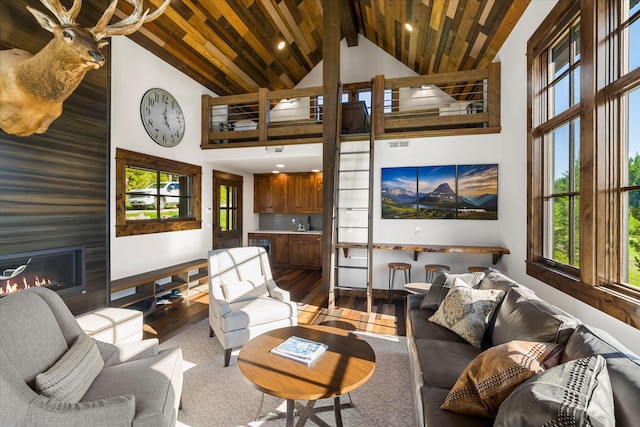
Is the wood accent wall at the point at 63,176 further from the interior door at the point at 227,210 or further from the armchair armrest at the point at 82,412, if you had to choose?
the interior door at the point at 227,210

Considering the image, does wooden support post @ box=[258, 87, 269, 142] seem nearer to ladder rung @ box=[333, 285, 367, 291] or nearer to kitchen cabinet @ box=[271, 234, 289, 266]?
kitchen cabinet @ box=[271, 234, 289, 266]

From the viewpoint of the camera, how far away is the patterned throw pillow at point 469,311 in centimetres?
213

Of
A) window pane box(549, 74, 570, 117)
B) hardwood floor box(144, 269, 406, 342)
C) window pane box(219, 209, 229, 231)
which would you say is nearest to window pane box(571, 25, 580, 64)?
window pane box(549, 74, 570, 117)

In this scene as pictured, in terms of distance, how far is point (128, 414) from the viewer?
1308mm

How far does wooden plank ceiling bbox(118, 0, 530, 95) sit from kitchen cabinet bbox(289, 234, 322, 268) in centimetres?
361

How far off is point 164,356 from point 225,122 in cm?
465

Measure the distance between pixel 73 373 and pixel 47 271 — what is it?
193cm

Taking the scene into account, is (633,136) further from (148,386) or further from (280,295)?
(148,386)

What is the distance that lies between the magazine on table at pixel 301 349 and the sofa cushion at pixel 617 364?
1.32 m

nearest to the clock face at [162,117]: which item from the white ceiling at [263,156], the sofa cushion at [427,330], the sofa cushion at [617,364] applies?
the white ceiling at [263,156]

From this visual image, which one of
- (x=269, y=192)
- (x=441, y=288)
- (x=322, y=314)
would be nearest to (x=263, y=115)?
(x=269, y=192)

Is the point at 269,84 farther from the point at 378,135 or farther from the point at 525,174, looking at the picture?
the point at 525,174

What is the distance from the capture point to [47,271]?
2.75 m

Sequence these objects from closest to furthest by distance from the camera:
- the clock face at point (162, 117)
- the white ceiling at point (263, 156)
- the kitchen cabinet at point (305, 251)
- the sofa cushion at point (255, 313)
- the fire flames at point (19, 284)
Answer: the fire flames at point (19, 284)
the sofa cushion at point (255, 313)
the clock face at point (162, 117)
the white ceiling at point (263, 156)
the kitchen cabinet at point (305, 251)
